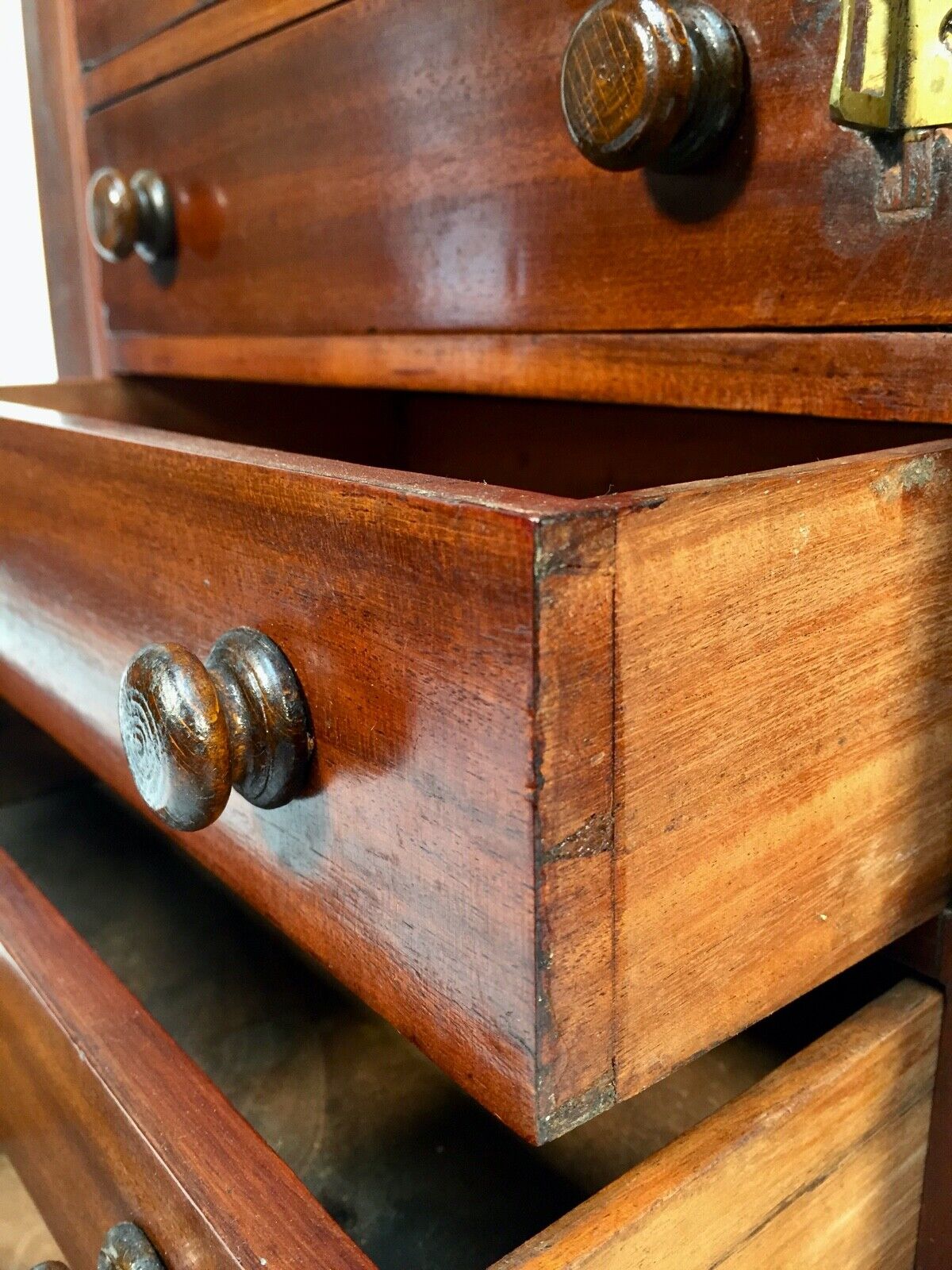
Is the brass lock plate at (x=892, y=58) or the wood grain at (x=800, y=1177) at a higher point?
the brass lock plate at (x=892, y=58)

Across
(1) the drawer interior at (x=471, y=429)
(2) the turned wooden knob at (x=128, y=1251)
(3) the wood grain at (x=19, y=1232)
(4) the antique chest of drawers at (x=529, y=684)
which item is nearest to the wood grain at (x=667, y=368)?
(4) the antique chest of drawers at (x=529, y=684)

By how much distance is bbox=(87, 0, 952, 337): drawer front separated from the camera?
37 cm

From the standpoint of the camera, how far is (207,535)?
1.14 ft

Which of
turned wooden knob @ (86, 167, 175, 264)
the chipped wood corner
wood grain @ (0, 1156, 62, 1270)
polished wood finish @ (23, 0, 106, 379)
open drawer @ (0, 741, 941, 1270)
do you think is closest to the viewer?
the chipped wood corner

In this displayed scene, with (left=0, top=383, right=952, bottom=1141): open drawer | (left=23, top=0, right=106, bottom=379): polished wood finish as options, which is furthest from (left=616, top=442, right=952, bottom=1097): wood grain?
(left=23, top=0, right=106, bottom=379): polished wood finish

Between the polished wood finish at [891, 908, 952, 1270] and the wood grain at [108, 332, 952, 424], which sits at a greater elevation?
the wood grain at [108, 332, 952, 424]

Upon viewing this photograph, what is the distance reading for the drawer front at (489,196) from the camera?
369mm

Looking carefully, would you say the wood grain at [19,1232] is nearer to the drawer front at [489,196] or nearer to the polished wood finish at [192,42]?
the drawer front at [489,196]

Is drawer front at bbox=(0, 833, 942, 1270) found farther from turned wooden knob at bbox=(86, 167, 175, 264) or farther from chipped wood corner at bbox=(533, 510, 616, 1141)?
turned wooden knob at bbox=(86, 167, 175, 264)

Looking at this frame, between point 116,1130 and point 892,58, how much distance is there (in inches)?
16.7

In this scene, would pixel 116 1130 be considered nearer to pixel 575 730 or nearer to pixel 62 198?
pixel 575 730

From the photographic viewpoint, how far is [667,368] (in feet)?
1.45

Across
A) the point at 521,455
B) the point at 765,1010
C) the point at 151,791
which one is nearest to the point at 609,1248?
the point at 765,1010

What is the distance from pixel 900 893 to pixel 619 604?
191mm
